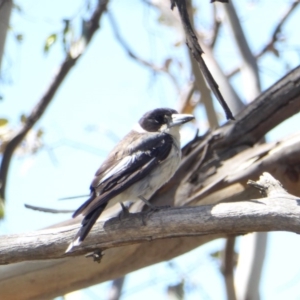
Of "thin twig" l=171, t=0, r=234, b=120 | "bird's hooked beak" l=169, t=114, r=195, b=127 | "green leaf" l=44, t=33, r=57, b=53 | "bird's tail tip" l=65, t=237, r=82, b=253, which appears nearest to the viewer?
"thin twig" l=171, t=0, r=234, b=120

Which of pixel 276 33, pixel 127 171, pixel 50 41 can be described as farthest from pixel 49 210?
pixel 276 33

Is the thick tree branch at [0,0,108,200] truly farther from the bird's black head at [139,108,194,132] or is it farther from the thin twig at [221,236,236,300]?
the thin twig at [221,236,236,300]

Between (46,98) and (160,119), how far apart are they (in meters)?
1.29

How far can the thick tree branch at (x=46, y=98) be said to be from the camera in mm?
4219

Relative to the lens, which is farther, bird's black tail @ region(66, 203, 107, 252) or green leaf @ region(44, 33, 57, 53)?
green leaf @ region(44, 33, 57, 53)

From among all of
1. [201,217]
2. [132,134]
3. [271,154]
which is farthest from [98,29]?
[201,217]

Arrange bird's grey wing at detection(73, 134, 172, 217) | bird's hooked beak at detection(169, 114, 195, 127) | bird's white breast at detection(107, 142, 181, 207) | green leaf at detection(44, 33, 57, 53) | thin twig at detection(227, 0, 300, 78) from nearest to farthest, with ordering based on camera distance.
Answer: bird's grey wing at detection(73, 134, 172, 217), bird's white breast at detection(107, 142, 181, 207), bird's hooked beak at detection(169, 114, 195, 127), green leaf at detection(44, 33, 57, 53), thin twig at detection(227, 0, 300, 78)

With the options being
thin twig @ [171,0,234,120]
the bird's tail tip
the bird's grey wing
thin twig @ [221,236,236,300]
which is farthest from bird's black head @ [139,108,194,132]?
thin twig @ [171,0,234,120]

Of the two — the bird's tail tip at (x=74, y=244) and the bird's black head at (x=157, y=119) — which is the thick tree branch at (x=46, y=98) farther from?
the bird's tail tip at (x=74, y=244)

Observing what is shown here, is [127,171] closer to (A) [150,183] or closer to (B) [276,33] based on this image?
(A) [150,183]

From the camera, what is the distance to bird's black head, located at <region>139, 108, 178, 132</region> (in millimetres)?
3528

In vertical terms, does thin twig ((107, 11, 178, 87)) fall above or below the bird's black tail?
above

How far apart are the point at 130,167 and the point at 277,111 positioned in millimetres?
934

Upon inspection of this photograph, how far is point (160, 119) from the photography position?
11.6 feet
